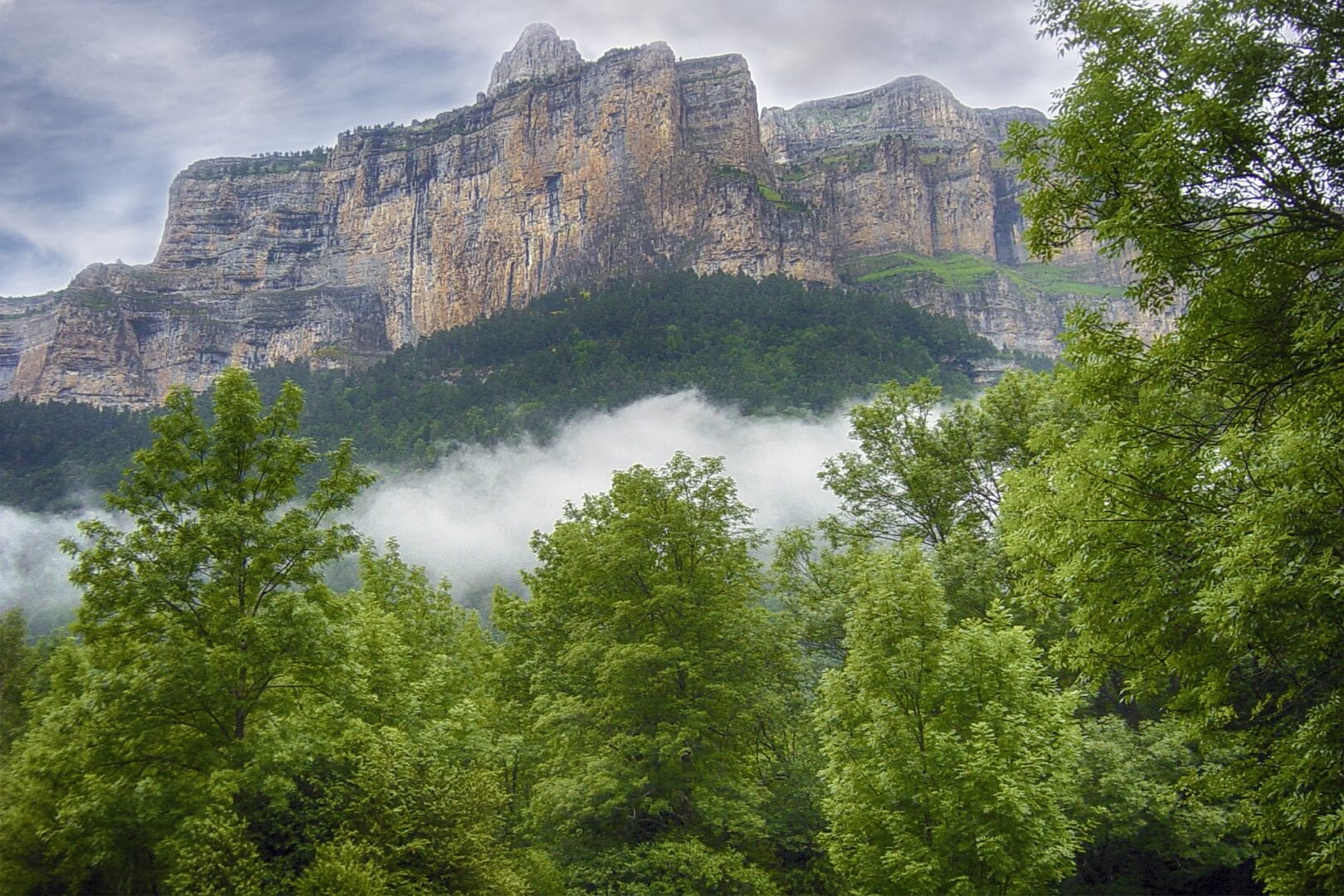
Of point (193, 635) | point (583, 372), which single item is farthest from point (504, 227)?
point (193, 635)

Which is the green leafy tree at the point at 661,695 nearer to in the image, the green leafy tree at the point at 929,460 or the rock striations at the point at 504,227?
the green leafy tree at the point at 929,460

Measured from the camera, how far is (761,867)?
55.8 ft

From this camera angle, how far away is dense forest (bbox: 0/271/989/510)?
101062 mm

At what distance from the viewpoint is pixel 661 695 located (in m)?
17.0

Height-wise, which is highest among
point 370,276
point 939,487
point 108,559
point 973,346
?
point 370,276

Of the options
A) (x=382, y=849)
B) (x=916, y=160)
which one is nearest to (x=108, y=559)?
(x=382, y=849)

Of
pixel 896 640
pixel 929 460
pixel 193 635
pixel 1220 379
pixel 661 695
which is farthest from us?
pixel 929 460

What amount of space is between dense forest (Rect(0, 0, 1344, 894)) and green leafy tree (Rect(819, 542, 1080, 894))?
7 centimetres

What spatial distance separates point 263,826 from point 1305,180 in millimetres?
14680

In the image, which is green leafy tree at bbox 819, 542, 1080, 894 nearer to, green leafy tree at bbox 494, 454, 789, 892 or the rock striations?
green leafy tree at bbox 494, 454, 789, 892

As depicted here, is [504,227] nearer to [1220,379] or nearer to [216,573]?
[216,573]

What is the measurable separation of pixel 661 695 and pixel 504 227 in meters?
136

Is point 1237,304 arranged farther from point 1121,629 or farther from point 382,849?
point 382,849

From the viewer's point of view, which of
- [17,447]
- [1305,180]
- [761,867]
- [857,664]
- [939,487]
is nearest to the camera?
[1305,180]
